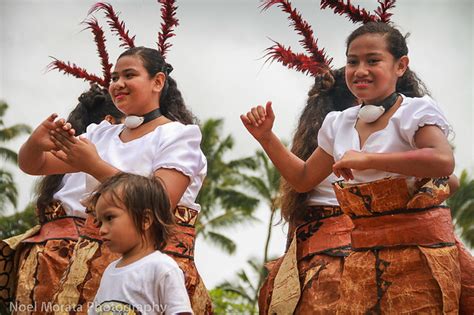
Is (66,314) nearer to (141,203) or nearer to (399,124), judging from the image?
(141,203)

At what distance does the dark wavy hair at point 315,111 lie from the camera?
525 centimetres

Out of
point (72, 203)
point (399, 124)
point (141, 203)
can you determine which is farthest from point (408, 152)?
point (72, 203)

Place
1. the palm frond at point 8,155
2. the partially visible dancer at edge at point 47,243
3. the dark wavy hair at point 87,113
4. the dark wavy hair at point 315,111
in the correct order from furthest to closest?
the palm frond at point 8,155 < the dark wavy hair at point 87,113 < the partially visible dancer at edge at point 47,243 < the dark wavy hair at point 315,111

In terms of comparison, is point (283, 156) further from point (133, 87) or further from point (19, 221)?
point (19, 221)

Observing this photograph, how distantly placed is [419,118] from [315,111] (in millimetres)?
1721

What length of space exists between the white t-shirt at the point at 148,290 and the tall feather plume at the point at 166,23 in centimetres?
175

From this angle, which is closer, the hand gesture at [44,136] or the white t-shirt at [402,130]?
the white t-shirt at [402,130]

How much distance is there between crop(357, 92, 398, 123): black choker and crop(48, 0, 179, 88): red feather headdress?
157 centimetres

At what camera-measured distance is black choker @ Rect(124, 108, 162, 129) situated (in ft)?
15.1

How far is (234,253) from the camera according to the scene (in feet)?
98.9

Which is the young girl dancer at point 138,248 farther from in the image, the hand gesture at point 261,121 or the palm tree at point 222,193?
the palm tree at point 222,193

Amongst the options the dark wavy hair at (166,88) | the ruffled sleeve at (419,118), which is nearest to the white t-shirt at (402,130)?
the ruffled sleeve at (419,118)

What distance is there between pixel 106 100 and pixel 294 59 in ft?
5.59

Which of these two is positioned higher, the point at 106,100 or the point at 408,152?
the point at 106,100
